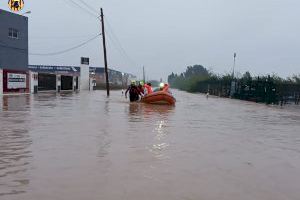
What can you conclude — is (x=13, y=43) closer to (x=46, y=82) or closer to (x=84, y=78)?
(x=46, y=82)

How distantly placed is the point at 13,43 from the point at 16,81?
30.2 ft

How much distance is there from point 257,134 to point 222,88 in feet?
126

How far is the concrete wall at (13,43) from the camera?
38031 millimetres

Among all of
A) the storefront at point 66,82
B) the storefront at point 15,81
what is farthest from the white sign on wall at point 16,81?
the storefront at point 66,82

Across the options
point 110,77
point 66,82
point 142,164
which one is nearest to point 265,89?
point 66,82

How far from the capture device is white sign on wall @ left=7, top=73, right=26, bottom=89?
30.7 meters

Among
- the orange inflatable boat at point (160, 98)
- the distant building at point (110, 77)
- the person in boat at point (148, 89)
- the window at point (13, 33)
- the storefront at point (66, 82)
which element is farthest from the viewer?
the distant building at point (110, 77)

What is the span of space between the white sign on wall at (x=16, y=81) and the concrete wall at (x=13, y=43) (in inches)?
234

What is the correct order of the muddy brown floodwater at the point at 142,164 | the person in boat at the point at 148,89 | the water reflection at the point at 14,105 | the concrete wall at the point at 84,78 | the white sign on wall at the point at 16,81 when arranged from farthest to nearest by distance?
the concrete wall at the point at 84,78, the white sign on wall at the point at 16,81, the person in boat at the point at 148,89, the water reflection at the point at 14,105, the muddy brown floodwater at the point at 142,164

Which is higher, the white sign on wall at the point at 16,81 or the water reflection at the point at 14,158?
the white sign on wall at the point at 16,81

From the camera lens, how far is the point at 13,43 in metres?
39.4

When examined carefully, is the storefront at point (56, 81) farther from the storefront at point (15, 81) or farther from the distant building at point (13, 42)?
the storefront at point (15, 81)

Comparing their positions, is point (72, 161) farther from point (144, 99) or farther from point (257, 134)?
point (144, 99)

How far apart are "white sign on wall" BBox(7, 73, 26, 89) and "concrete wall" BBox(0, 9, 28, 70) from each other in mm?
5947
